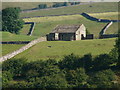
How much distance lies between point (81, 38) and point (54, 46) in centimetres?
1230

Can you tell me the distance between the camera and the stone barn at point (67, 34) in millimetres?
76500

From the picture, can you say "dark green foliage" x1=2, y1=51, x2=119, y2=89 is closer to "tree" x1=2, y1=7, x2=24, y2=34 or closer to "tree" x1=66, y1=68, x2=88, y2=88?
"tree" x1=66, y1=68, x2=88, y2=88

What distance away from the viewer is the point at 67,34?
252 ft

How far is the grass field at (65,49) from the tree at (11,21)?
24569 mm

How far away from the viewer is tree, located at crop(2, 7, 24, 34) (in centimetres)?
9312

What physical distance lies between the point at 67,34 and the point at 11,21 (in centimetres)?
2312

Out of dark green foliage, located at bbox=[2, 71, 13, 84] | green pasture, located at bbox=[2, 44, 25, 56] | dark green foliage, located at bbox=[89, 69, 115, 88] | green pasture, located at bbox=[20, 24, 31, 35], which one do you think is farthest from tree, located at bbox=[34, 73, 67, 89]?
green pasture, located at bbox=[20, 24, 31, 35]

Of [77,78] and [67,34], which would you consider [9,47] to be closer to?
[67,34]

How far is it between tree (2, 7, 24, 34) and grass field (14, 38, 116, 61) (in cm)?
2457

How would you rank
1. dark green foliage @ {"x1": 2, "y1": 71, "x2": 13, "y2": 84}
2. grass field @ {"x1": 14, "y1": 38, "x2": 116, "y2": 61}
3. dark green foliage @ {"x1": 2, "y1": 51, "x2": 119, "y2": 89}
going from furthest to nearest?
grass field @ {"x1": 14, "y1": 38, "x2": 116, "y2": 61} < dark green foliage @ {"x1": 2, "y1": 71, "x2": 13, "y2": 84} < dark green foliage @ {"x1": 2, "y1": 51, "x2": 119, "y2": 89}

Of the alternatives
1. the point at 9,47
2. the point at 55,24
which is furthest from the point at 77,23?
the point at 9,47

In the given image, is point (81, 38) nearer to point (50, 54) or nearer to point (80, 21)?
point (50, 54)

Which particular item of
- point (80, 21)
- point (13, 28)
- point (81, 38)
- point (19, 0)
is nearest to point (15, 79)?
point (81, 38)

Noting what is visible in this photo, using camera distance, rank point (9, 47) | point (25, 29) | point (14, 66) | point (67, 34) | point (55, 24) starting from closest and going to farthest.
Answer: point (14, 66)
point (9, 47)
point (67, 34)
point (25, 29)
point (55, 24)
